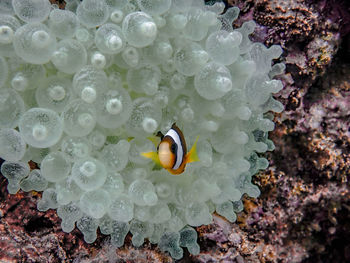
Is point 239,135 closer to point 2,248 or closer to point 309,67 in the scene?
point 309,67

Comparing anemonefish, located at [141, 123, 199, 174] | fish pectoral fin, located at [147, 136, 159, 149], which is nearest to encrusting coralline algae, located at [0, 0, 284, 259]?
fish pectoral fin, located at [147, 136, 159, 149]

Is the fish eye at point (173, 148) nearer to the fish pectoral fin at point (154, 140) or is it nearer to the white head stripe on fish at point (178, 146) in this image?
the white head stripe on fish at point (178, 146)

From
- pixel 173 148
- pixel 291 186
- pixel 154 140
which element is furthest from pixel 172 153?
pixel 291 186

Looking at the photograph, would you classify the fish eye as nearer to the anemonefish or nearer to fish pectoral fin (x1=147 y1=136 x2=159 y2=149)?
the anemonefish

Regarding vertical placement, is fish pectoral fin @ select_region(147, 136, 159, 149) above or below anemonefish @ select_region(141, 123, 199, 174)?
below

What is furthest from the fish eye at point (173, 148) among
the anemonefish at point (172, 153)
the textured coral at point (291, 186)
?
the textured coral at point (291, 186)

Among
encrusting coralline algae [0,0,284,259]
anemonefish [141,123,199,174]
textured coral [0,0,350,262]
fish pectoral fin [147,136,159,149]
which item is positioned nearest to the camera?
anemonefish [141,123,199,174]
